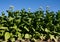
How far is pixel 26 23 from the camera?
721cm

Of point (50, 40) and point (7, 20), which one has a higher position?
point (7, 20)

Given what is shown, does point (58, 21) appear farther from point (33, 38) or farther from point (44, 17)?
point (33, 38)

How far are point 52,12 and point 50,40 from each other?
48.4 inches

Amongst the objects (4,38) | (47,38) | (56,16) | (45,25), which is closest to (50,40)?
(47,38)

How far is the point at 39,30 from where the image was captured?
7.45m

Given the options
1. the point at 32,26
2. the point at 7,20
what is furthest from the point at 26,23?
the point at 7,20

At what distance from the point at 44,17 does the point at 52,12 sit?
0.45 m

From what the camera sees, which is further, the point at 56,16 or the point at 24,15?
the point at 56,16

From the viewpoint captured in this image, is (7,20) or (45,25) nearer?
Answer: (7,20)

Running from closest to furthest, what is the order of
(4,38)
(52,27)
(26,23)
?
1. (4,38)
2. (26,23)
3. (52,27)

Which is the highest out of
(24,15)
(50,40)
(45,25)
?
(24,15)

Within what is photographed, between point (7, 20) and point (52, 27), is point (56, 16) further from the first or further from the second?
point (7, 20)

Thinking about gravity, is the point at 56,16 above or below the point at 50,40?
above

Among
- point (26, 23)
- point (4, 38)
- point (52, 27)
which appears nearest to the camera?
point (4, 38)
